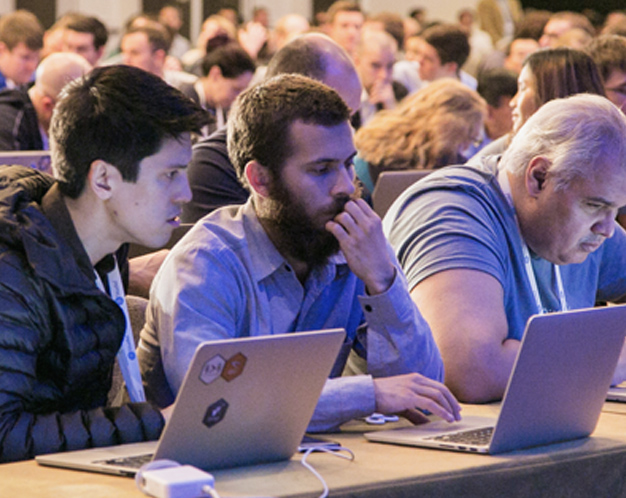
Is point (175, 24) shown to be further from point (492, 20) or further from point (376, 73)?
point (376, 73)

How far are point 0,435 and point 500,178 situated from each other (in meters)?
1.39

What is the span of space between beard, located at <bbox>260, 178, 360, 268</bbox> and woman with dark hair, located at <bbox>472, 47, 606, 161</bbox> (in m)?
1.84

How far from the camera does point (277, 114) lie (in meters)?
2.12

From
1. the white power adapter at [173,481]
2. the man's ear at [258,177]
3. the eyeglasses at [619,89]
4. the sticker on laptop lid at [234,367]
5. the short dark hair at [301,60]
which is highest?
the short dark hair at [301,60]

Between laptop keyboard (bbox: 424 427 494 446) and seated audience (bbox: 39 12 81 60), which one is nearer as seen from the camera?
laptop keyboard (bbox: 424 427 494 446)

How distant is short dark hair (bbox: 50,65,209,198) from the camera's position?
75.7 inches

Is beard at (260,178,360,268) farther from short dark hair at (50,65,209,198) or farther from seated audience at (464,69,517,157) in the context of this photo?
seated audience at (464,69,517,157)

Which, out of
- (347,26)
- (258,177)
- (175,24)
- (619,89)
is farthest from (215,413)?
(175,24)

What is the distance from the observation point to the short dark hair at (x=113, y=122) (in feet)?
6.31

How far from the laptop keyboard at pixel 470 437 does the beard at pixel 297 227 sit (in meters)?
0.48

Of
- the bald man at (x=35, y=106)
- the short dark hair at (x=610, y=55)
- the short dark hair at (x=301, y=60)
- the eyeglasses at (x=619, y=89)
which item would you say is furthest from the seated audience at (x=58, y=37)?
the eyeglasses at (x=619, y=89)

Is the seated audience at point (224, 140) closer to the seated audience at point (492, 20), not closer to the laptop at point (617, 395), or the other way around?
the laptop at point (617, 395)

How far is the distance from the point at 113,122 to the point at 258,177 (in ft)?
1.18

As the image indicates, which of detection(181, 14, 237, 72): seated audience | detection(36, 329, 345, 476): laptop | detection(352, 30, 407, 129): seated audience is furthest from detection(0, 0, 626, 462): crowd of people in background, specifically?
detection(181, 14, 237, 72): seated audience
